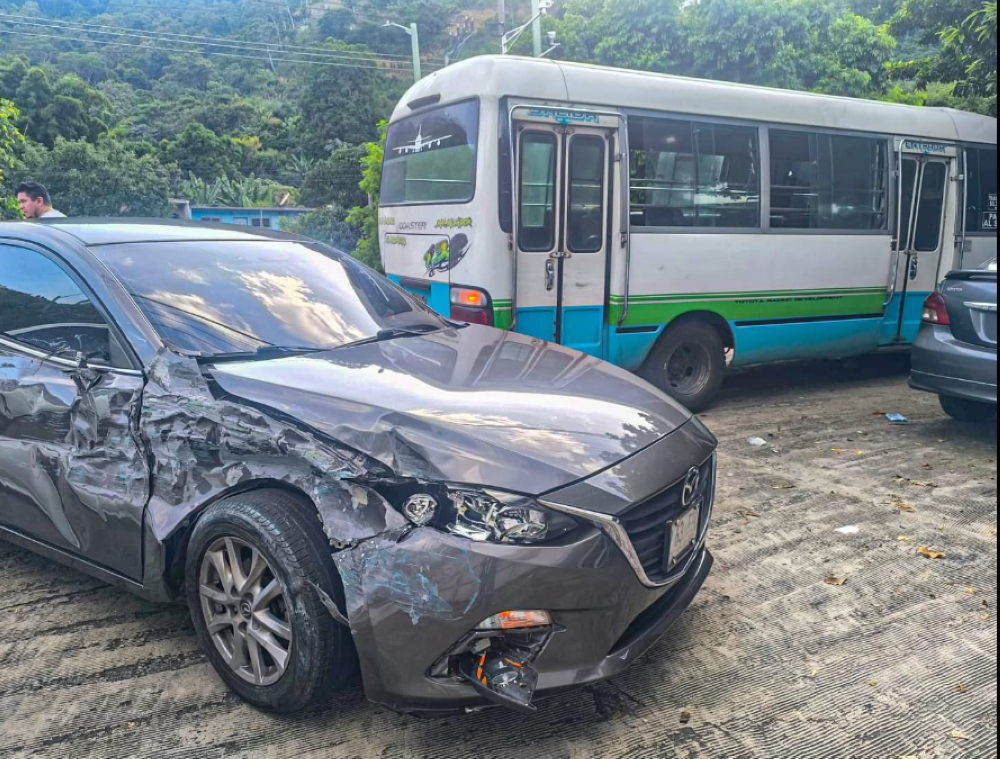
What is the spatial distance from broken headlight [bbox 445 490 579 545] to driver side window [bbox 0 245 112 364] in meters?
1.54

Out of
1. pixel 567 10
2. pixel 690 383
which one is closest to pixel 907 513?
pixel 690 383

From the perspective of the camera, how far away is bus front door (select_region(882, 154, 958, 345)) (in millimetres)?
7766

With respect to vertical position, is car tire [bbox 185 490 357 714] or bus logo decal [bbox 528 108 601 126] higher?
bus logo decal [bbox 528 108 601 126]

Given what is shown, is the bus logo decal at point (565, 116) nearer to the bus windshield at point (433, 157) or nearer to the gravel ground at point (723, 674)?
the bus windshield at point (433, 157)

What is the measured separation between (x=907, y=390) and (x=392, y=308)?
20.6 ft

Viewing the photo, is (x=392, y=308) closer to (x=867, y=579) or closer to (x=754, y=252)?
(x=867, y=579)

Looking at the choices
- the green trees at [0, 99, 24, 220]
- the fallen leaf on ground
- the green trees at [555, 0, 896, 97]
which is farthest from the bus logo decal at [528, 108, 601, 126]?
the green trees at [555, 0, 896, 97]

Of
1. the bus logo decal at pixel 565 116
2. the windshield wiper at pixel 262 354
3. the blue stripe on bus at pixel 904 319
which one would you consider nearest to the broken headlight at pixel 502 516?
the windshield wiper at pixel 262 354

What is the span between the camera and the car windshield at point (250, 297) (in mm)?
2836

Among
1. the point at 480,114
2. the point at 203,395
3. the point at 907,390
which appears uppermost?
the point at 480,114

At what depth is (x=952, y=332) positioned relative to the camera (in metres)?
5.35

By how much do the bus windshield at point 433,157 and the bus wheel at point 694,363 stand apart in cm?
228

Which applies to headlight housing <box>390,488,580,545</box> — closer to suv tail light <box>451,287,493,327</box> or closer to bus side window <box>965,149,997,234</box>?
suv tail light <box>451,287,493,327</box>

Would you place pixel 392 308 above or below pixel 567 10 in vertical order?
below
